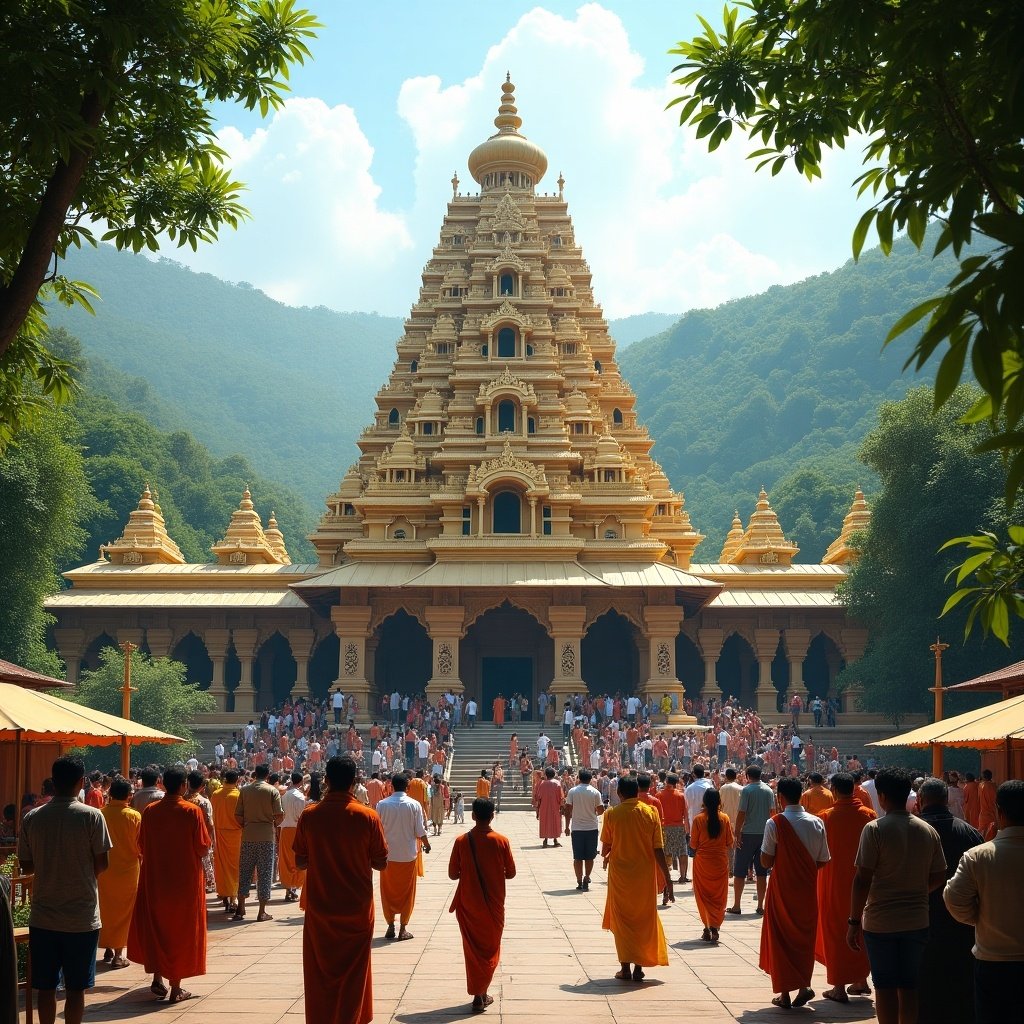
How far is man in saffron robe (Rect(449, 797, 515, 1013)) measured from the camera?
8203 millimetres

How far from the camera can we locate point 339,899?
7.12 m

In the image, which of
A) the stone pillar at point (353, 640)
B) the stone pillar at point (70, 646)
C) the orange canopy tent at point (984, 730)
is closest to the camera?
the orange canopy tent at point (984, 730)

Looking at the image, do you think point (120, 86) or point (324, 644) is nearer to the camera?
point (120, 86)

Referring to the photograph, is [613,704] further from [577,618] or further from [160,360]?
[160,360]

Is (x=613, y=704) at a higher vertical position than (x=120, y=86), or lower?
lower

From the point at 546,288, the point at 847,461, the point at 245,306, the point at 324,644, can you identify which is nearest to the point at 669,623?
the point at 324,644

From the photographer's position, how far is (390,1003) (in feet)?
27.0

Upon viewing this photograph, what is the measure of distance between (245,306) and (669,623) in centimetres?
15104

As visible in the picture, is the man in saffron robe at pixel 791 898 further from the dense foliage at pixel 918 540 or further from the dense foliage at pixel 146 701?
the dense foliage at pixel 146 701

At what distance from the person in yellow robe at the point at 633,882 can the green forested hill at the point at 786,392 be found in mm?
69021

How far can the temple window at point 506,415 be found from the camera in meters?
37.2

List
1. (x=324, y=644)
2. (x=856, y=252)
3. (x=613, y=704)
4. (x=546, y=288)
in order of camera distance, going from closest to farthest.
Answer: (x=856, y=252) < (x=613, y=704) < (x=324, y=644) < (x=546, y=288)

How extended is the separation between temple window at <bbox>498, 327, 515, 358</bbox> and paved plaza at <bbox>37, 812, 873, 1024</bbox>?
91.9 feet

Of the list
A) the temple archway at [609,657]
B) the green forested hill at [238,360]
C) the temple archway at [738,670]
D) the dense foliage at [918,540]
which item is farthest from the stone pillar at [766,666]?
the green forested hill at [238,360]
